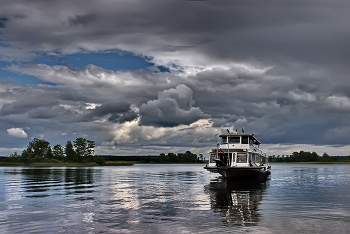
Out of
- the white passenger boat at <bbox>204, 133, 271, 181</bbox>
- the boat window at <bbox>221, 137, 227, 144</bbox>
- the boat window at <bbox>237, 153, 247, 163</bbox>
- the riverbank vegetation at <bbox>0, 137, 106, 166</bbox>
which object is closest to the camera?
the white passenger boat at <bbox>204, 133, 271, 181</bbox>

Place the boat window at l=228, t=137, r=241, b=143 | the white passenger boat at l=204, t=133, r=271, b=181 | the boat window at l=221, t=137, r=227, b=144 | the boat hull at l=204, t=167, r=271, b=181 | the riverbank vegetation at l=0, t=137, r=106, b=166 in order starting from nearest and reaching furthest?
the boat hull at l=204, t=167, r=271, b=181, the white passenger boat at l=204, t=133, r=271, b=181, the boat window at l=228, t=137, r=241, b=143, the boat window at l=221, t=137, r=227, b=144, the riverbank vegetation at l=0, t=137, r=106, b=166

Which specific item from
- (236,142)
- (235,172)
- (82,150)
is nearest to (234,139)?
(236,142)

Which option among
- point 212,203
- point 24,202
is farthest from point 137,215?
point 24,202

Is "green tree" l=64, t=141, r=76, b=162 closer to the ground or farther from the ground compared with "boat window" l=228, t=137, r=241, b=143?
closer to the ground

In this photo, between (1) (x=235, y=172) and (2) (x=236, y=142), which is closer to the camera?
(1) (x=235, y=172)

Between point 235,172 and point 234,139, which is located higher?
point 234,139

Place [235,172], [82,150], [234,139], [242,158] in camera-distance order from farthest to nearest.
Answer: [82,150] → [234,139] → [242,158] → [235,172]

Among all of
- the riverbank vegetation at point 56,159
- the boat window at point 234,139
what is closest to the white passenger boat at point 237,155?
the boat window at point 234,139

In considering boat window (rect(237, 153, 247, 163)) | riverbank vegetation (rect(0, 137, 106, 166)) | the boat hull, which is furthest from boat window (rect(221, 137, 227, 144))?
riverbank vegetation (rect(0, 137, 106, 166))

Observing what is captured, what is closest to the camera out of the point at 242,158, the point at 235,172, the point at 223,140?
the point at 235,172

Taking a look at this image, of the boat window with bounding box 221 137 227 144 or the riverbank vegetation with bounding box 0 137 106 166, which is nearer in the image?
the boat window with bounding box 221 137 227 144

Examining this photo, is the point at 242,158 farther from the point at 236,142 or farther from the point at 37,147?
the point at 37,147

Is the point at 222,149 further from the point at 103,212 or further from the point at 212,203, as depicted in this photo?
the point at 103,212

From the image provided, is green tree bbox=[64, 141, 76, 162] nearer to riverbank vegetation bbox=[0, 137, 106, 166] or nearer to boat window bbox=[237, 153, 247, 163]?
riverbank vegetation bbox=[0, 137, 106, 166]
